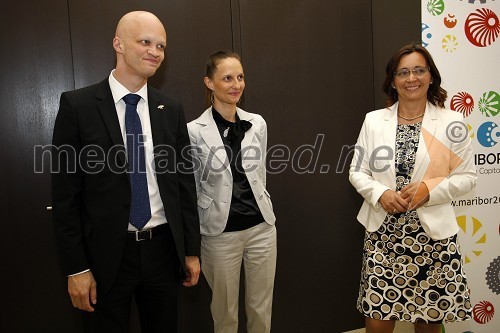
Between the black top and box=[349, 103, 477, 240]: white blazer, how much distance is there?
602 millimetres

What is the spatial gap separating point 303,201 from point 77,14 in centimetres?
199

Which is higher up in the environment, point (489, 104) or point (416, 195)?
point (489, 104)

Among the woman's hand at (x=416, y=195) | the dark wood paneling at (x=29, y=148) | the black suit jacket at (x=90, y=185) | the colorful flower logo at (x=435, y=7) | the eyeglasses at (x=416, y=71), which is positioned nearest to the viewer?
the black suit jacket at (x=90, y=185)

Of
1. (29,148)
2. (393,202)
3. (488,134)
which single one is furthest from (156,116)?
(488,134)

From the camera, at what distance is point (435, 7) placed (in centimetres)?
266

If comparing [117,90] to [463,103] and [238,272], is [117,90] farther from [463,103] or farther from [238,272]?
[463,103]

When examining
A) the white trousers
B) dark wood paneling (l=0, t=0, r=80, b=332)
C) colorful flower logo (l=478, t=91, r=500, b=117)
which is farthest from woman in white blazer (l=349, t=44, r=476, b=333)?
dark wood paneling (l=0, t=0, r=80, b=332)

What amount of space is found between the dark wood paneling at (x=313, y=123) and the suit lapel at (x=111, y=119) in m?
1.28

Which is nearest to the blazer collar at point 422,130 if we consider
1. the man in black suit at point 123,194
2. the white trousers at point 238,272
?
the white trousers at point 238,272

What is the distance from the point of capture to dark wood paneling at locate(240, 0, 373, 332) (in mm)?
2822

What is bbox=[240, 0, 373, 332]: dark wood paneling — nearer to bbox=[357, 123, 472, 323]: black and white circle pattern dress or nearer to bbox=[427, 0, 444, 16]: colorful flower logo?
bbox=[427, 0, 444, 16]: colorful flower logo

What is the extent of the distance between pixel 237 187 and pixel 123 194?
692 mm

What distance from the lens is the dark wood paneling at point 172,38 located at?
2.42 metres

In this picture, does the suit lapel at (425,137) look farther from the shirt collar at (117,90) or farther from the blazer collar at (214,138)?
the shirt collar at (117,90)
